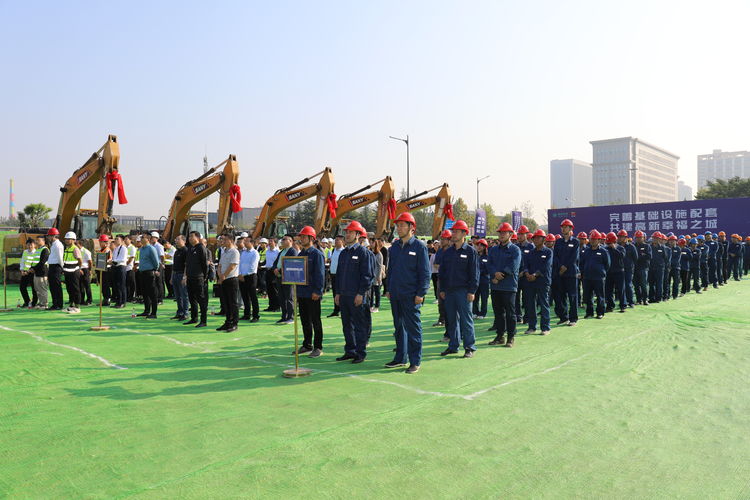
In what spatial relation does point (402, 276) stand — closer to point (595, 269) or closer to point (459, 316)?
point (459, 316)

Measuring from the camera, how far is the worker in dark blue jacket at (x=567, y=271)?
11023 mm

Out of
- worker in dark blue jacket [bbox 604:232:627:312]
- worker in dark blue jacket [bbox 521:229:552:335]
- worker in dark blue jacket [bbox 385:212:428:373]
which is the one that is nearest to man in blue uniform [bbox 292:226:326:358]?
worker in dark blue jacket [bbox 385:212:428:373]

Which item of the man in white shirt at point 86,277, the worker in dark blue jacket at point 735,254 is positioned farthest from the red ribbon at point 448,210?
the man in white shirt at point 86,277

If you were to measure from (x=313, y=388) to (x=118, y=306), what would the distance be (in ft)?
32.6

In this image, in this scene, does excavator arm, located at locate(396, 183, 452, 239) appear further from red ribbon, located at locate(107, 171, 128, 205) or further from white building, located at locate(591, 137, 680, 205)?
white building, located at locate(591, 137, 680, 205)

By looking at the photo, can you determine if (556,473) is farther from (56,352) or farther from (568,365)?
(56,352)

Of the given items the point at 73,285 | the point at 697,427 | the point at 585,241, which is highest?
the point at 585,241

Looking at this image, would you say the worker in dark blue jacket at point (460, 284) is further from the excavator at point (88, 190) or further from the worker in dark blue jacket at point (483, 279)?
the excavator at point (88, 190)

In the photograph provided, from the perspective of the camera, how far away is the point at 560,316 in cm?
1135

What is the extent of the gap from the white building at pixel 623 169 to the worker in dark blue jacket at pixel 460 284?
172000 millimetres

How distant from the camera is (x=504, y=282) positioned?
8898 millimetres

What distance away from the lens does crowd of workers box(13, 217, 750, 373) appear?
7.71 m

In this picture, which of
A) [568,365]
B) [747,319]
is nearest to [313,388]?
[568,365]

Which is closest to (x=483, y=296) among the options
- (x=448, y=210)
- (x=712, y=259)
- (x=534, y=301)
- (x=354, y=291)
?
(x=534, y=301)
